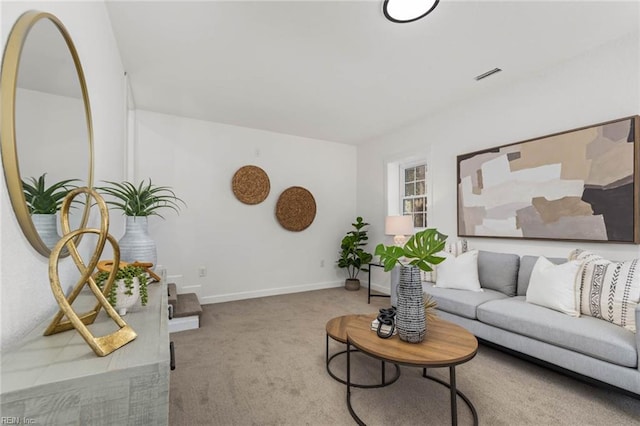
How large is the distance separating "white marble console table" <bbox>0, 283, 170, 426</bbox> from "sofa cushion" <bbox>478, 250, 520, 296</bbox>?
118 inches

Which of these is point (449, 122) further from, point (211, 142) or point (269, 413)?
point (269, 413)

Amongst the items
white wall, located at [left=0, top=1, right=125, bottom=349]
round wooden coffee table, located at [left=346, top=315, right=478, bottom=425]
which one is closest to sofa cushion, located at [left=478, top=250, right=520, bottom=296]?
round wooden coffee table, located at [left=346, top=315, right=478, bottom=425]

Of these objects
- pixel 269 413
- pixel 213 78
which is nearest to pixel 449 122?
pixel 213 78

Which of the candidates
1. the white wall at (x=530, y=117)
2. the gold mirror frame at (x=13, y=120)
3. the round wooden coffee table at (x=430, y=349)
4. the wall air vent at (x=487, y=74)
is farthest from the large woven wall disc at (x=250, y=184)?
the gold mirror frame at (x=13, y=120)

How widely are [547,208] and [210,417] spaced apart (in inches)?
125

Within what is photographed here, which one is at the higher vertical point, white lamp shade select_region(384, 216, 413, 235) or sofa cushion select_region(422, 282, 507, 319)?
white lamp shade select_region(384, 216, 413, 235)

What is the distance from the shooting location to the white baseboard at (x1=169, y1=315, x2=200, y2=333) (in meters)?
3.01

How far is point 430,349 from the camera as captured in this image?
5.26 ft

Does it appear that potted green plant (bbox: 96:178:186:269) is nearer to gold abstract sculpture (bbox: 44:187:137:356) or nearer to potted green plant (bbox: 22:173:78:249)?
potted green plant (bbox: 22:173:78:249)

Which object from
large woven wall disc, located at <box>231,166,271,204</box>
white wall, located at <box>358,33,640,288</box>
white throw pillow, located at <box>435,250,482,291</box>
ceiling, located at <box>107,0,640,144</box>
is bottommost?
white throw pillow, located at <box>435,250,482,291</box>

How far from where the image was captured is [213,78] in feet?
9.61

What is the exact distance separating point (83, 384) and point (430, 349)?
1531 millimetres

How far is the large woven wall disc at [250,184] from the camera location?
4328mm

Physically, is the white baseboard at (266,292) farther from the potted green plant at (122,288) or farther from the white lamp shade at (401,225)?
A: the potted green plant at (122,288)
